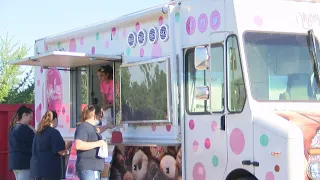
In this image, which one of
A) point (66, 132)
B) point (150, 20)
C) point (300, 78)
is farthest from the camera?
point (66, 132)

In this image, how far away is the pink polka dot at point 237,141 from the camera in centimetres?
671

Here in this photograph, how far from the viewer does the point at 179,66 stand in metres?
7.58

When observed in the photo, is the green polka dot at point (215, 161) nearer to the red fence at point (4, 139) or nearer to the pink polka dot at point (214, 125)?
the pink polka dot at point (214, 125)

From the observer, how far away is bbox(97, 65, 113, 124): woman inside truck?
9016 mm

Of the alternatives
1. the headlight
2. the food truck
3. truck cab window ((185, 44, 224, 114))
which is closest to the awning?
the food truck

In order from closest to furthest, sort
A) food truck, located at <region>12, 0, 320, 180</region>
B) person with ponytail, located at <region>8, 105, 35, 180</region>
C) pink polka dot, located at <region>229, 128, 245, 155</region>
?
food truck, located at <region>12, 0, 320, 180</region> < pink polka dot, located at <region>229, 128, 245, 155</region> < person with ponytail, located at <region>8, 105, 35, 180</region>

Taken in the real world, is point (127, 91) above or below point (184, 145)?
above

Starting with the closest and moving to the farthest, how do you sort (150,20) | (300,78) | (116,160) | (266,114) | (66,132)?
(266,114) → (300,78) → (150,20) → (116,160) → (66,132)

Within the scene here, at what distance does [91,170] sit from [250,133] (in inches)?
87.3

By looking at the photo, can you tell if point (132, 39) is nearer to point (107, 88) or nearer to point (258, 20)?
point (107, 88)

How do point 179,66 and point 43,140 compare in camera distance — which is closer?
point 179,66

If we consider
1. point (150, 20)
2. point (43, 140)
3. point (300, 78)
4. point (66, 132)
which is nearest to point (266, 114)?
point (300, 78)

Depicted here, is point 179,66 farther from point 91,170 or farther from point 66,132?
point 66,132

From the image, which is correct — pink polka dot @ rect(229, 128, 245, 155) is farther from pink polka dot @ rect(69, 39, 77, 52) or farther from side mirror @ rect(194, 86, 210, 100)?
pink polka dot @ rect(69, 39, 77, 52)
